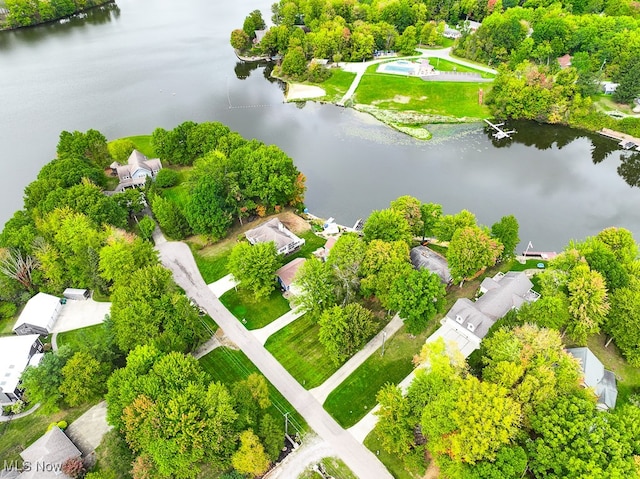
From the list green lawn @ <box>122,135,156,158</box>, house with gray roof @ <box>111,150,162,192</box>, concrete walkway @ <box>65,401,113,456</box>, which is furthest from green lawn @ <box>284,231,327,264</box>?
green lawn @ <box>122,135,156,158</box>

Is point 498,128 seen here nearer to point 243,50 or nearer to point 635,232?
point 635,232

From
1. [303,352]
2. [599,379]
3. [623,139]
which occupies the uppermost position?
[599,379]

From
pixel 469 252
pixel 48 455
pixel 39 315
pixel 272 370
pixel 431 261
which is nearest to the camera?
pixel 48 455

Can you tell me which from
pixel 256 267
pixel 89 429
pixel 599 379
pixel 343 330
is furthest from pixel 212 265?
pixel 599 379

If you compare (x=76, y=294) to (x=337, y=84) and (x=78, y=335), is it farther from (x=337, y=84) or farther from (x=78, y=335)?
(x=337, y=84)

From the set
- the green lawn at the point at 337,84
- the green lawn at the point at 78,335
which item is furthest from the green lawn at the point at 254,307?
the green lawn at the point at 337,84

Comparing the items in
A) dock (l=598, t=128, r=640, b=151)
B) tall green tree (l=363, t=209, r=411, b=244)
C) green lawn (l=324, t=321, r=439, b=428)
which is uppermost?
tall green tree (l=363, t=209, r=411, b=244)

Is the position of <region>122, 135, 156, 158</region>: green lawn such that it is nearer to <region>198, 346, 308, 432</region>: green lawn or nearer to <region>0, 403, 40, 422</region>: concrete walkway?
<region>198, 346, 308, 432</region>: green lawn
